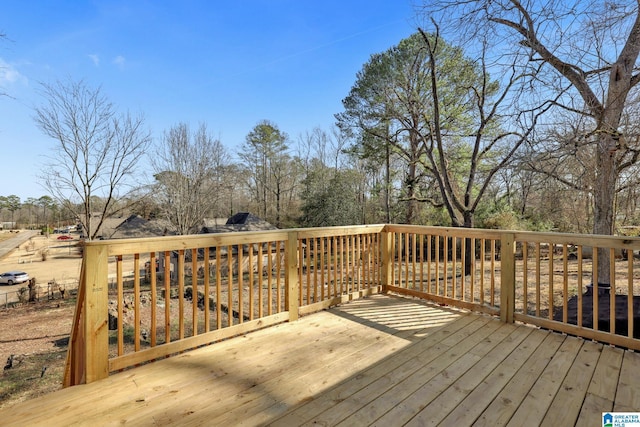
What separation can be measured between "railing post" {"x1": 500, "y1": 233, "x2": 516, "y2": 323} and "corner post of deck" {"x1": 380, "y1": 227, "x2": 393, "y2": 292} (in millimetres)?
1382

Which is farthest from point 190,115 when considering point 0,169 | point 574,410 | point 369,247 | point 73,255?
point 73,255

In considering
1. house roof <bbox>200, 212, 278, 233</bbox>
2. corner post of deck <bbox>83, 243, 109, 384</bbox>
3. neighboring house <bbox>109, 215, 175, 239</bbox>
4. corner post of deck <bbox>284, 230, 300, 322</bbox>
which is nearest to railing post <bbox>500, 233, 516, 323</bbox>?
corner post of deck <bbox>284, 230, 300, 322</bbox>

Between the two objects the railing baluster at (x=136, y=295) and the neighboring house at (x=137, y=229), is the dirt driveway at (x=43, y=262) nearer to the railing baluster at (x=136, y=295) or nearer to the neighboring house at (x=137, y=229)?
the neighboring house at (x=137, y=229)

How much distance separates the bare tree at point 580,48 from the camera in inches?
126

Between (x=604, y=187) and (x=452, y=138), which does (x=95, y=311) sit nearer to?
(x=604, y=187)

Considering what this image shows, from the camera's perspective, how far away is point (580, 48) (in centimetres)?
336

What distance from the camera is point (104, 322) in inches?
75.7

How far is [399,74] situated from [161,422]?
11.0m

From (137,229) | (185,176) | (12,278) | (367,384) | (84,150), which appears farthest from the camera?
(137,229)

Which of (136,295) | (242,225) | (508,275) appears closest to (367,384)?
(136,295)

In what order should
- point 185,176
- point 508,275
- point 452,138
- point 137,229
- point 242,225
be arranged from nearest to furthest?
point 508,275 < point 452,138 < point 185,176 < point 137,229 < point 242,225

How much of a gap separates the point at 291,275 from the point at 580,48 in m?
4.09

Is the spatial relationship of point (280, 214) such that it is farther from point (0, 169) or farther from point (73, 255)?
point (73, 255)

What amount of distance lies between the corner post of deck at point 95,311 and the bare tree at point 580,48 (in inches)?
183
